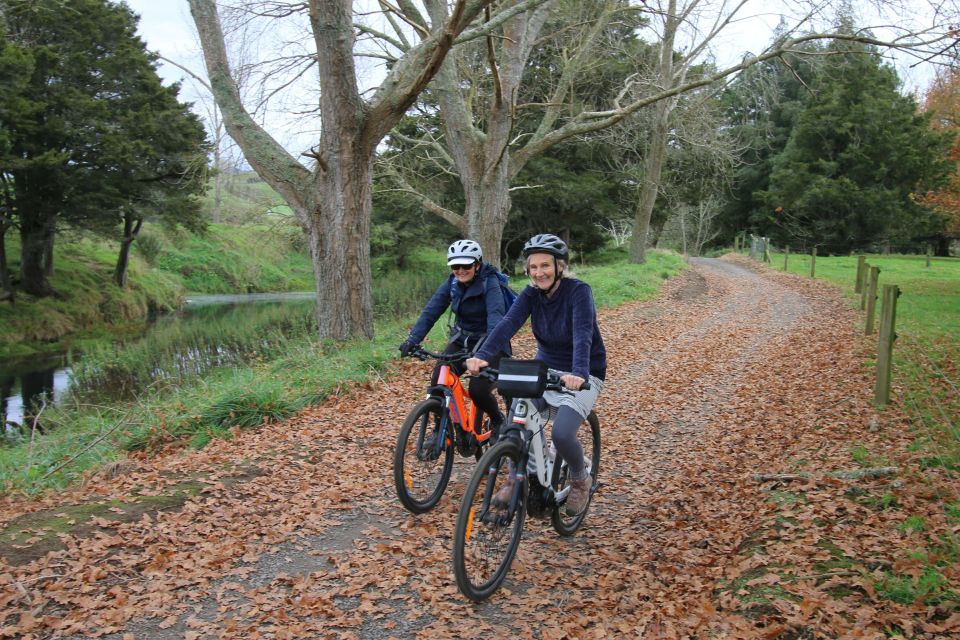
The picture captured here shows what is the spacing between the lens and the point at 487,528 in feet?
13.7

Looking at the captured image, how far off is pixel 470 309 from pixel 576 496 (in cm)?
178

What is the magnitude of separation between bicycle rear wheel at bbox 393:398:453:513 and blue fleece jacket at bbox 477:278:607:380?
33.7 inches

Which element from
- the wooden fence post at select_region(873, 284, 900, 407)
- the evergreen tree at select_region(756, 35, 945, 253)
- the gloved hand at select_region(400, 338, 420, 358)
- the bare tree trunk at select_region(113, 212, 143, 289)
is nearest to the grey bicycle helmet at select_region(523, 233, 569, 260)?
the gloved hand at select_region(400, 338, 420, 358)

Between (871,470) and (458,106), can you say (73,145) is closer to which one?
(458,106)

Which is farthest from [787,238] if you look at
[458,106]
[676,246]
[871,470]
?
[871,470]

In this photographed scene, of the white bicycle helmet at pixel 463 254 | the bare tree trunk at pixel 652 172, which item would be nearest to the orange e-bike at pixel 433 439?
the white bicycle helmet at pixel 463 254

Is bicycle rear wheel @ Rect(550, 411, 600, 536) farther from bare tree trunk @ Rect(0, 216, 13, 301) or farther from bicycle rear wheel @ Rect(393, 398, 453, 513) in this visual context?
bare tree trunk @ Rect(0, 216, 13, 301)

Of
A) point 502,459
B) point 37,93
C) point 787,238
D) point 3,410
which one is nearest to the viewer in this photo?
point 502,459

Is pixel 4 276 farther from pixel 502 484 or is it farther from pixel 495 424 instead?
pixel 502 484

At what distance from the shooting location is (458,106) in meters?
15.0

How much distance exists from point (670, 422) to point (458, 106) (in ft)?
30.3

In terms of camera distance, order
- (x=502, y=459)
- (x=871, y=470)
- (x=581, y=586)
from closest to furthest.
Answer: (x=502, y=459) < (x=581, y=586) < (x=871, y=470)

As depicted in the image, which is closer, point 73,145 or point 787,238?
point 73,145

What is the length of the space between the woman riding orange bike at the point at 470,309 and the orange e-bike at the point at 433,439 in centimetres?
12
